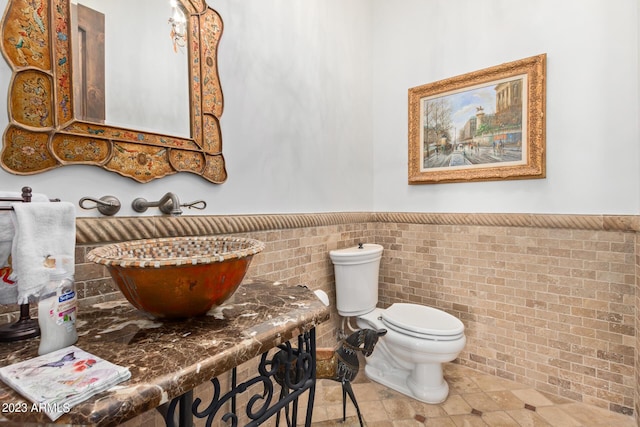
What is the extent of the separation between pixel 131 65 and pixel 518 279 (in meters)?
2.40

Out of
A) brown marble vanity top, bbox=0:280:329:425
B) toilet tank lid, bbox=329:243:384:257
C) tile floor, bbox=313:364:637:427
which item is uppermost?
brown marble vanity top, bbox=0:280:329:425

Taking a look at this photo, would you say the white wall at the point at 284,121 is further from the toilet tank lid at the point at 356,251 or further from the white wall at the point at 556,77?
the white wall at the point at 556,77

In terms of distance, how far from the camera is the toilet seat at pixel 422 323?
1657mm

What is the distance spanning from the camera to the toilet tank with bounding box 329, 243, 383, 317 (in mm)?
2021

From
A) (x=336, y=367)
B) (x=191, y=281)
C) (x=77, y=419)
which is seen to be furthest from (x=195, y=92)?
(x=336, y=367)

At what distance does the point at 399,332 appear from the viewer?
1.76 metres

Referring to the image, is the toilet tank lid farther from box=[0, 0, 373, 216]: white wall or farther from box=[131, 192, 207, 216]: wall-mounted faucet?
box=[131, 192, 207, 216]: wall-mounted faucet

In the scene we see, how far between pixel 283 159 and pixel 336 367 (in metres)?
1.16

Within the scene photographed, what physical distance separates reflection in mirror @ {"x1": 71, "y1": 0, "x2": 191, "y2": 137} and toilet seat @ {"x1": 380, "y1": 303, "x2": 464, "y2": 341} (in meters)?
1.55

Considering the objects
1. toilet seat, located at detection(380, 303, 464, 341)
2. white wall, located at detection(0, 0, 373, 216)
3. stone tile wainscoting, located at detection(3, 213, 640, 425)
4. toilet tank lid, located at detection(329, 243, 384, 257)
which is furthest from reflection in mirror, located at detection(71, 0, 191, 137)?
toilet seat, located at detection(380, 303, 464, 341)

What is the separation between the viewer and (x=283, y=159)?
5.74ft

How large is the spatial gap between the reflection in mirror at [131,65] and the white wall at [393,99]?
211 millimetres

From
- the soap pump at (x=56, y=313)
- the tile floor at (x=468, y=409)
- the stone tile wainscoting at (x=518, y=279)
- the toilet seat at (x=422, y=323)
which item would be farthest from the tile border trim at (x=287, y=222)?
the tile floor at (x=468, y=409)

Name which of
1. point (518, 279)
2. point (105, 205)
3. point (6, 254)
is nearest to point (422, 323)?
point (518, 279)
